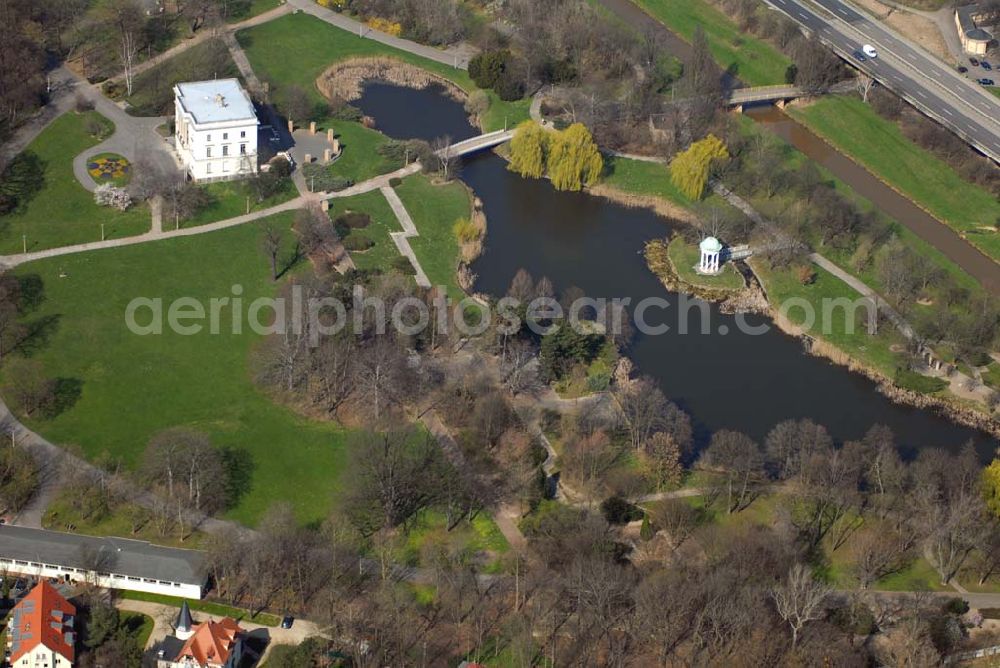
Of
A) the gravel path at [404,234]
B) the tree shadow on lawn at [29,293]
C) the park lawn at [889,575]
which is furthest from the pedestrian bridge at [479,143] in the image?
the park lawn at [889,575]

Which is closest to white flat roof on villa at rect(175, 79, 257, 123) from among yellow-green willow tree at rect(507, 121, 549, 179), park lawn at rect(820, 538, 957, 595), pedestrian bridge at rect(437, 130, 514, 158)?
pedestrian bridge at rect(437, 130, 514, 158)

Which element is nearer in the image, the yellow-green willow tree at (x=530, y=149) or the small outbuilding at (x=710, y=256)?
the small outbuilding at (x=710, y=256)

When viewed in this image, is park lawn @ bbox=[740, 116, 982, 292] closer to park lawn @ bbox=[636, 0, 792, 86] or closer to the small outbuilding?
the small outbuilding

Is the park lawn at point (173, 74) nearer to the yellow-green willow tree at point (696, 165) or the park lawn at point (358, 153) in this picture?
the park lawn at point (358, 153)

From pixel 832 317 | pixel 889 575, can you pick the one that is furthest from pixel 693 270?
pixel 889 575

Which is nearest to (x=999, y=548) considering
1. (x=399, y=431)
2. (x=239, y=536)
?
(x=399, y=431)

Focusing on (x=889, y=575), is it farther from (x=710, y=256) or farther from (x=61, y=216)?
(x=61, y=216)

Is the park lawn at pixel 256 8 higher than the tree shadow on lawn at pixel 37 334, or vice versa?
the tree shadow on lawn at pixel 37 334
